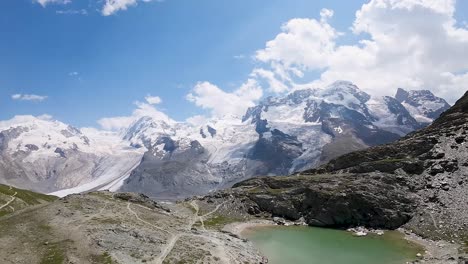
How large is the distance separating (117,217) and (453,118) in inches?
5971

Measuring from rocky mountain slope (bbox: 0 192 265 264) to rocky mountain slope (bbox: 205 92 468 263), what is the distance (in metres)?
45.0

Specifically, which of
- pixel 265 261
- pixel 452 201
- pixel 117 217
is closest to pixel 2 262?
pixel 117 217

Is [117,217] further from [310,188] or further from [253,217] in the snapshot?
[310,188]

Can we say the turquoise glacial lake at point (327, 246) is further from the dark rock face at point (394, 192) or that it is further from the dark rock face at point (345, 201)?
the dark rock face at point (394, 192)

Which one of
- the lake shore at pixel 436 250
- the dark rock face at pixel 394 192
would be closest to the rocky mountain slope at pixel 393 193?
the dark rock face at pixel 394 192

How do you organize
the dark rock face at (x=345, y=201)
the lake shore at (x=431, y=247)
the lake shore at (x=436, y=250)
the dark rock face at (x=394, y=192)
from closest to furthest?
the lake shore at (x=436, y=250) < the lake shore at (x=431, y=247) < the dark rock face at (x=394, y=192) < the dark rock face at (x=345, y=201)

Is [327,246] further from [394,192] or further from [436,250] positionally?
[394,192]

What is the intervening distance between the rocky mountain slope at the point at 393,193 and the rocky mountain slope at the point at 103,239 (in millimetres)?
45042

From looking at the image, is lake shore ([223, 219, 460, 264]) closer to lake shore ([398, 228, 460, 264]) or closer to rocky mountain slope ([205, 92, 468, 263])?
lake shore ([398, 228, 460, 264])

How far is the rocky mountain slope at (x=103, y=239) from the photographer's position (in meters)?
76.6

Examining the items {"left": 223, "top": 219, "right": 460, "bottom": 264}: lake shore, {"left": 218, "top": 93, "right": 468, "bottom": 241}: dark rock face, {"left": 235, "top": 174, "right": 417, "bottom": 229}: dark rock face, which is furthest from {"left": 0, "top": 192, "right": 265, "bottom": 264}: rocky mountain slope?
{"left": 218, "top": 93, "right": 468, "bottom": 241}: dark rock face

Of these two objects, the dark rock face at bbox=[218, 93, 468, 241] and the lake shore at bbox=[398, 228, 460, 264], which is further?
the dark rock face at bbox=[218, 93, 468, 241]

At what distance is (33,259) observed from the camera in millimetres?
72938

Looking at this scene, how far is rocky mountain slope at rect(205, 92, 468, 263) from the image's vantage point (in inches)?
5044
